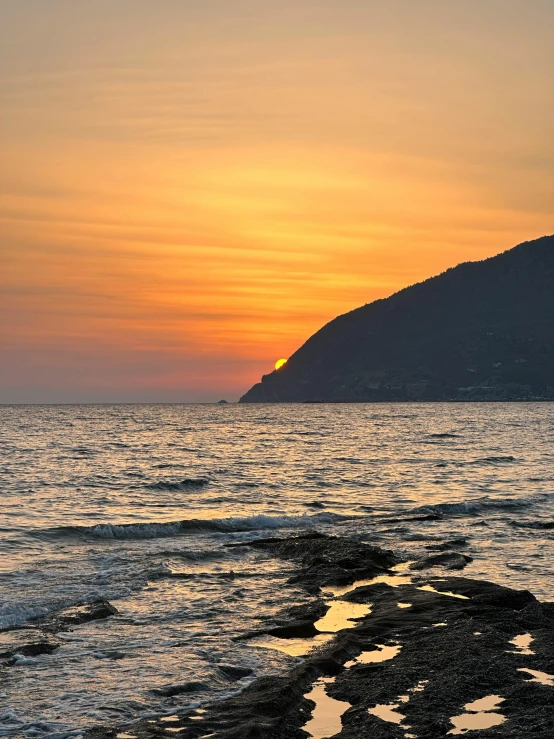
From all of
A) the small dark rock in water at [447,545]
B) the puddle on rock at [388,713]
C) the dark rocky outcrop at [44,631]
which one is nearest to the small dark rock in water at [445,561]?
the small dark rock in water at [447,545]

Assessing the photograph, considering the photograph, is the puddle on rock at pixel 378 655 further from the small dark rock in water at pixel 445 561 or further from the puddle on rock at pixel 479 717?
the small dark rock in water at pixel 445 561

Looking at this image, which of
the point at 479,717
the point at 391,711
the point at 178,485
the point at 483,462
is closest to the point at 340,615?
the point at 391,711

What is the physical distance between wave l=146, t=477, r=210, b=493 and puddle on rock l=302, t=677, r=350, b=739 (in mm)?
34561

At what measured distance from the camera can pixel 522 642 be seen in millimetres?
15352

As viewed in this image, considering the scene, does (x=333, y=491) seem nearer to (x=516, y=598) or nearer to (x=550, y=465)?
(x=550, y=465)

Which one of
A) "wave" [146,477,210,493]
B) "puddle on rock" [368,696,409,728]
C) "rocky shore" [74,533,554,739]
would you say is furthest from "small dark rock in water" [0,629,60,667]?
"wave" [146,477,210,493]

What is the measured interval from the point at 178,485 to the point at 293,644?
3353cm

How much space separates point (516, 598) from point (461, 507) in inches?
779

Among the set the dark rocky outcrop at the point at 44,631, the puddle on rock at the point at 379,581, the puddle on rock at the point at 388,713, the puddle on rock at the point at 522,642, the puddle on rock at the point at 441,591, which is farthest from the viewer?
the puddle on rock at the point at 379,581

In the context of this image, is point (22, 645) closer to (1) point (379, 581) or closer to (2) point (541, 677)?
(2) point (541, 677)

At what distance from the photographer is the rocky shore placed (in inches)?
439

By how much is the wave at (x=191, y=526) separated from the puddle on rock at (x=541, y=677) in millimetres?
20040

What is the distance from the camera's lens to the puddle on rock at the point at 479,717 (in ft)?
36.1

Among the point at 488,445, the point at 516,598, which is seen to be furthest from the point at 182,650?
the point at 488,445
